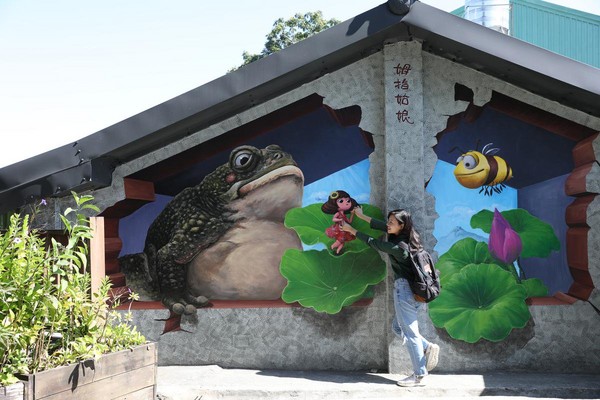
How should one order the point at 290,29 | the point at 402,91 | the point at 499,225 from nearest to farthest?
1. the point at 402,91
2. the point at 499,225
3. the point at 290,29

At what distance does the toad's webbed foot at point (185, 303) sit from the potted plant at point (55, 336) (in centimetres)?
283

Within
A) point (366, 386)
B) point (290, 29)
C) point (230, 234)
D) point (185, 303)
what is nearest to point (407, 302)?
point (366, 386)

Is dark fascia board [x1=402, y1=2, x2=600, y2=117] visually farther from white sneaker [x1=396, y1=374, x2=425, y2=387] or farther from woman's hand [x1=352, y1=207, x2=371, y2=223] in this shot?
white sneaker [x1=396, y1=374, x2=425, y2=387]

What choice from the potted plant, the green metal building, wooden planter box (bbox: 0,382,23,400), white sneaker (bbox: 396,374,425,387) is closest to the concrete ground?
white sneaker (bbox: 396,374,425,387)

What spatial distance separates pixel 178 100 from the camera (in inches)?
266

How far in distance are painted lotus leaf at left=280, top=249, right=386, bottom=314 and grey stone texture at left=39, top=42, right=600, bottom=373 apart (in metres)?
0.15

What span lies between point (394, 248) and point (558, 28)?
13122 millimetres

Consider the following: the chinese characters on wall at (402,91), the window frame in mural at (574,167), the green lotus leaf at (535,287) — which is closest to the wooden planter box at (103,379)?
the chinese characters on wall at (402,91)

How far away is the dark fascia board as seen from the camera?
6.37m

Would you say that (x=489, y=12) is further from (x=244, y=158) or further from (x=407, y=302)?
(x=407, y=302)

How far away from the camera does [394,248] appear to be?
631 centimetres

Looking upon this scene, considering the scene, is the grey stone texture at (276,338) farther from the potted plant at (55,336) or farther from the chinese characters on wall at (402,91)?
the potted plant at (55,336)

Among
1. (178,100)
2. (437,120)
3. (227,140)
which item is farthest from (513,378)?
(178,100)

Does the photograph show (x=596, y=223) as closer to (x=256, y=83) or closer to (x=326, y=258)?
(x=326, y=258)
